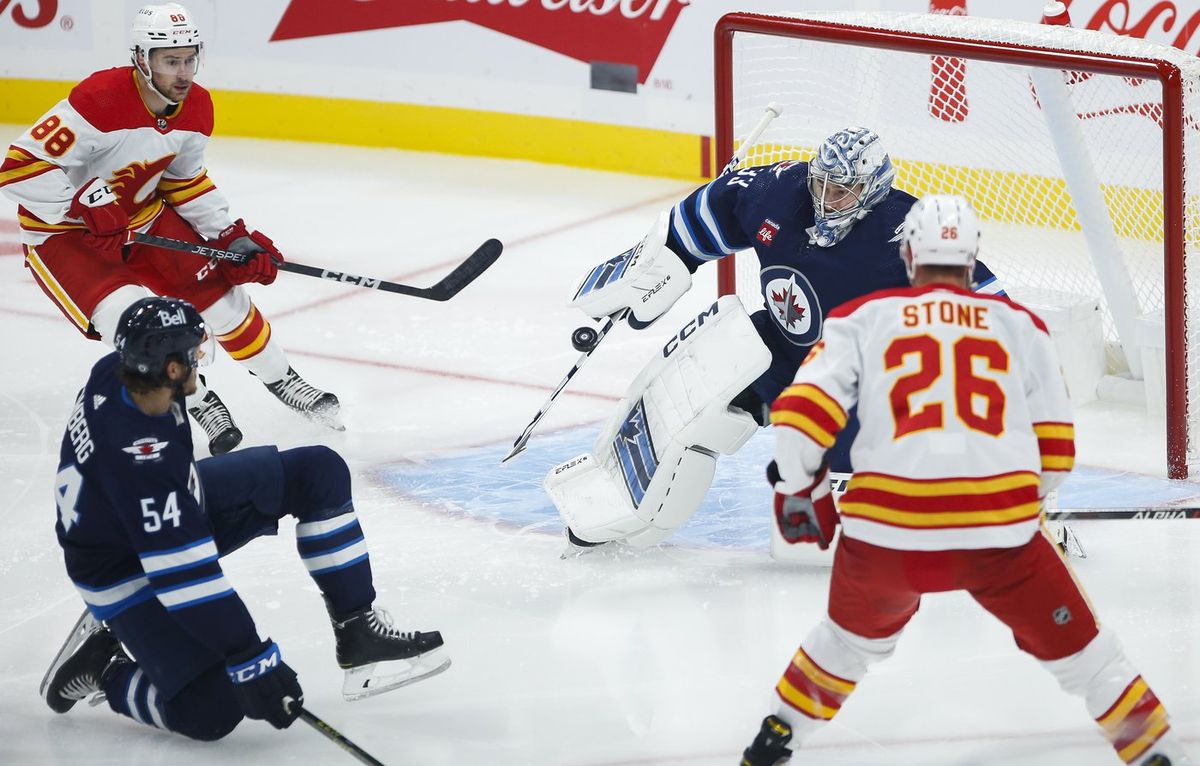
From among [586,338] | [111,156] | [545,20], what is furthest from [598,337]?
[545,20]

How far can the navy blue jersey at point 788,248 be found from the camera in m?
2.92

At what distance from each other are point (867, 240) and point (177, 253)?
5.37ft

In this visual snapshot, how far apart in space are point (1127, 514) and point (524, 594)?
42.9 inches

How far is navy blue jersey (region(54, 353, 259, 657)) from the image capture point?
2254 millimetres

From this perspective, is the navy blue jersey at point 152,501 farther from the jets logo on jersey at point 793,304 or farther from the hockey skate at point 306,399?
the hockey skate at point 306,399

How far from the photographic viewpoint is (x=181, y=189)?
3.79 meters

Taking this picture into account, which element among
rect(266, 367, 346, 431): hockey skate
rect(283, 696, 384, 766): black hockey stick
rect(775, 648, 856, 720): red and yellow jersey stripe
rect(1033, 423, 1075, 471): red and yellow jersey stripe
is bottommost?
rect(266, 367, 346, 431): hockey skate

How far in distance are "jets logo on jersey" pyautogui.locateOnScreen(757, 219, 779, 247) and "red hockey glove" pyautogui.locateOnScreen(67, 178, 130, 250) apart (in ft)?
4.55

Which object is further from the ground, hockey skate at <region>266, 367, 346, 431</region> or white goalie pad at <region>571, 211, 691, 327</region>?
white goalie pad at <region>571, 211, 691, 327</region>

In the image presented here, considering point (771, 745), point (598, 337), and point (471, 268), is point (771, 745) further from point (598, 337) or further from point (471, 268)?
point (471, 268)

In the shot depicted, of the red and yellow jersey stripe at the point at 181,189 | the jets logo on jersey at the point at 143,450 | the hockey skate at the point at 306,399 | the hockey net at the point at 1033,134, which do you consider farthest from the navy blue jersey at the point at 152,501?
the hockey net at the point at 1033,134

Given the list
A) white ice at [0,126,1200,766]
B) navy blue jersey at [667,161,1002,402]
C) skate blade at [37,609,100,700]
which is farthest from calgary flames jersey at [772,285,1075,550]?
skate blade at [37,609,100,700]

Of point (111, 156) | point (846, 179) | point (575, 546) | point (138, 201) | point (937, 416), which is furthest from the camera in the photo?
point (138, 201)

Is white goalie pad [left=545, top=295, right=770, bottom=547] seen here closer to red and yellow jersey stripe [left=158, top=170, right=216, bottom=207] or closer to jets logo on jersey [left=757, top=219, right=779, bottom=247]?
jets logo on jersey [left=757, top=219, right=779, bottom=247]
